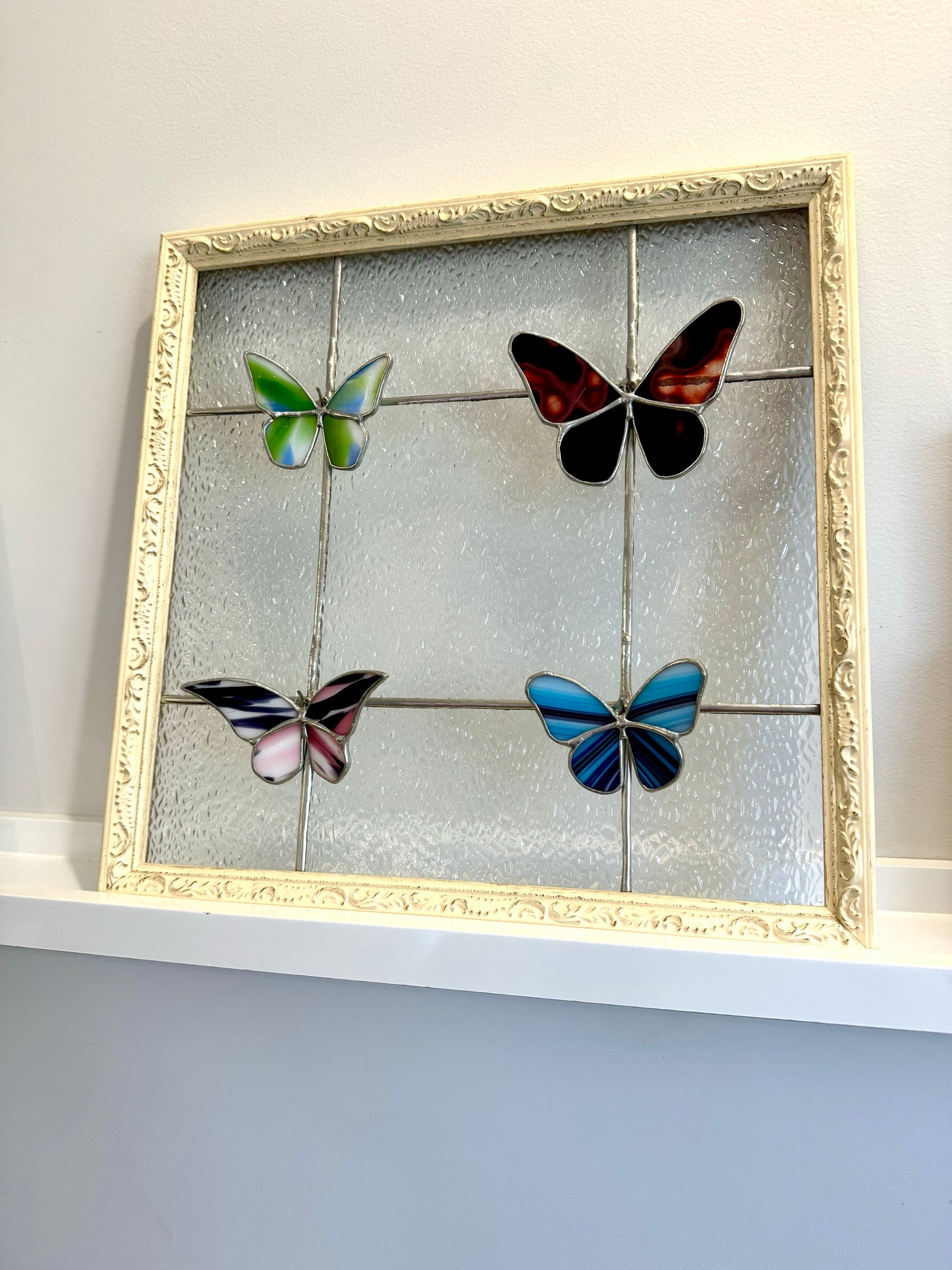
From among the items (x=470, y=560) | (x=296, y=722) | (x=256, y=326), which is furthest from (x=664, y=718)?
Answer: (x=256, y=326)

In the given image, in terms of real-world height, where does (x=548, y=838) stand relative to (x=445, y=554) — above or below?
below

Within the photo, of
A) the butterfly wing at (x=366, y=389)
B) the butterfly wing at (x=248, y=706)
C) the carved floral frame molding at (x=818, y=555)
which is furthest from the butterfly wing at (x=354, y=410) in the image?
the butterfly wing at (x=248, y=706)

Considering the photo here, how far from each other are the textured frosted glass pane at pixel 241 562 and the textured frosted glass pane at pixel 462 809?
0.40 feet

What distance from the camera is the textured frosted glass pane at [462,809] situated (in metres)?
0.79

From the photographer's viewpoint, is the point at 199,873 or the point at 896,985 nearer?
the point at 896,985

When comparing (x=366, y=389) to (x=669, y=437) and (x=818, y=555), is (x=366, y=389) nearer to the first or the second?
(x=669, y=437)

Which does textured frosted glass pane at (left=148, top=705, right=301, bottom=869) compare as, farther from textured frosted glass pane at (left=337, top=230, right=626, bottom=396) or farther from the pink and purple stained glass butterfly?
textured frosted glass pane at (left=337, top=230, right=626, bottom=396)

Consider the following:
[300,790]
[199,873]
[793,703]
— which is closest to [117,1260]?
[199,873]

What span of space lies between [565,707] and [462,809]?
0.15 meters

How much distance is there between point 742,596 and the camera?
786mm

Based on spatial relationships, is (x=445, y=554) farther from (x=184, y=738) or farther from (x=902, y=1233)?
(x=902, y=1233)

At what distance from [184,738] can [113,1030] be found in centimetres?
28

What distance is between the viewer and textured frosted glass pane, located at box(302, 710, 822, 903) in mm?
751

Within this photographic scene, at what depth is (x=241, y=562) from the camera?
0.90 meters
